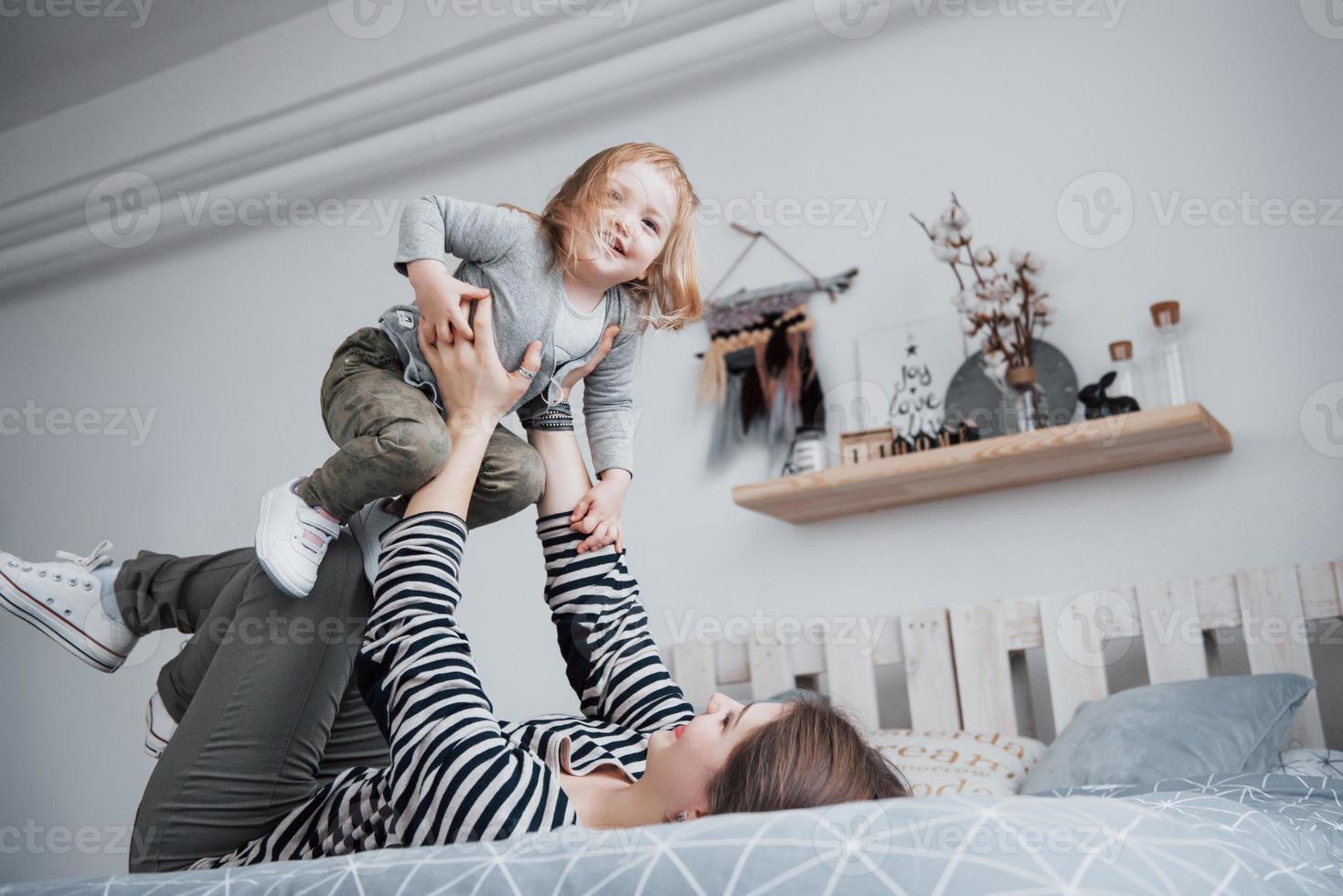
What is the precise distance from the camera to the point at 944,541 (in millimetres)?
2836

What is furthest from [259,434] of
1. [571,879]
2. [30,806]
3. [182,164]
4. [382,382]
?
[571,879]

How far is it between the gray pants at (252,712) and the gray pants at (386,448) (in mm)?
96

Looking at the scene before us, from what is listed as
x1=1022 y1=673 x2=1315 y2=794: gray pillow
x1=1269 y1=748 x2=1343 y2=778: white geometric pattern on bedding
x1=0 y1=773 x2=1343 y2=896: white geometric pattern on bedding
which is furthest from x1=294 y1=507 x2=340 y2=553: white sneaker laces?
x1=1269 y1=748 x2=1343 y2=778: white geometric pattern on bedding

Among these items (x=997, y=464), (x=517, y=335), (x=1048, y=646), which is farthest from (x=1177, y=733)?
(x=517, y=335)

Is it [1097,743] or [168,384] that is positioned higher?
[168,384]

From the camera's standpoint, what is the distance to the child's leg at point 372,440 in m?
1.25

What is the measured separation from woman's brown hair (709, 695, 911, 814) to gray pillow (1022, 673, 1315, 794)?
→ 2.78 ft

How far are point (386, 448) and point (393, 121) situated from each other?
2624 mm

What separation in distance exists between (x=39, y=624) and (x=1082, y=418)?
2.09 meters

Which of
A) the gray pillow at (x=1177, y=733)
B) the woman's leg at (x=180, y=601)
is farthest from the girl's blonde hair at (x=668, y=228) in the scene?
the gray pillow at (x=1177, y=733)

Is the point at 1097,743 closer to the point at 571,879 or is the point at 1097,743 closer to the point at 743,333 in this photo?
the point at 571,879

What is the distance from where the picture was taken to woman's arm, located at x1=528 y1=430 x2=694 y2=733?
139 centimetres

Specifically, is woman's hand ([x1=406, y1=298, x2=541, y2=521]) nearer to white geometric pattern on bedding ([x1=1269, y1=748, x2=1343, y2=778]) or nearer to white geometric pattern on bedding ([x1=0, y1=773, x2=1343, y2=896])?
white geometric pattern on bedding ([x1=0, y1=773, x2=1343, y2=896])

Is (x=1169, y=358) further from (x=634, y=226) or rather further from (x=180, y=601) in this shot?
(x=180, y=601)
